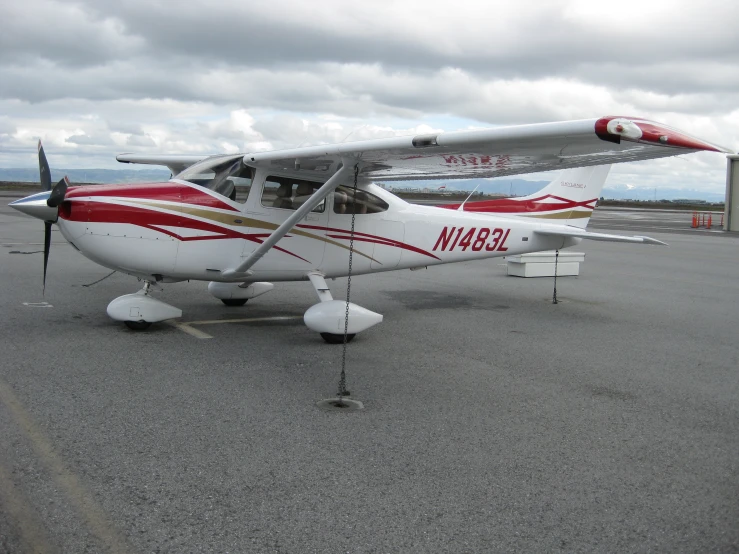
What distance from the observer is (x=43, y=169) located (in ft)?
25.2

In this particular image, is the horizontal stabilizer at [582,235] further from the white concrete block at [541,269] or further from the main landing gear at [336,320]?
the main landing gear at [336,320]

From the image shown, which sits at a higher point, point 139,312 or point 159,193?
point 159,193

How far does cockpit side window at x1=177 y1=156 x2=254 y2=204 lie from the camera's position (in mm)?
7746

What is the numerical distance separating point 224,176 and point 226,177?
0.03 metres

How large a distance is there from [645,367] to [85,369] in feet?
17.5

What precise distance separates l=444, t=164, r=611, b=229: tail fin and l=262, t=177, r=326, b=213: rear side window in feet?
10.2

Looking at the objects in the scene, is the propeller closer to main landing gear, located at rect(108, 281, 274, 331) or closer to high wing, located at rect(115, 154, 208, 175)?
main landing gear, located at rect(108, 281, 274, 331)

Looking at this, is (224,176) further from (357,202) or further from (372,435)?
(372,435)

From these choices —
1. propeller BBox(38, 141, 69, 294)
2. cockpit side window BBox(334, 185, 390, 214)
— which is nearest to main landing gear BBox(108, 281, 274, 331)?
propeller BBox(38, 141, 69, 294)

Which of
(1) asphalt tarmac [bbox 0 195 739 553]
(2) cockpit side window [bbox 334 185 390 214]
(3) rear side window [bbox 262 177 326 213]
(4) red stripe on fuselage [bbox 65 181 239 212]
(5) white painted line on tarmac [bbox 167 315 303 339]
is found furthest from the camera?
(2) cockpit side window [bbox 334 185 390 214]

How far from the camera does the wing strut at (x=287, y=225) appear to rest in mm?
7164

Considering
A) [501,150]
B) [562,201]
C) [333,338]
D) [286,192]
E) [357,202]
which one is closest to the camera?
[501,150]

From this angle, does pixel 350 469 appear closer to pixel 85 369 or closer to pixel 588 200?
pixel 85 369

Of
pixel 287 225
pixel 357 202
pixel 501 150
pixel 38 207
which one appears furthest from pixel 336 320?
pixel 38 207
